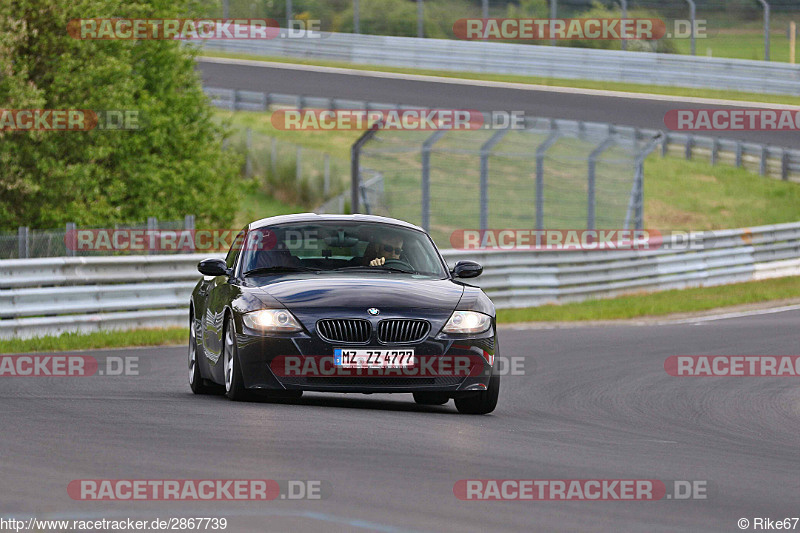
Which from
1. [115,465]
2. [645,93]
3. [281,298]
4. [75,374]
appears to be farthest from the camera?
[645,93]

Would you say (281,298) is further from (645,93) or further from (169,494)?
(645,93)

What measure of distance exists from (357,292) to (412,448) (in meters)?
2.08

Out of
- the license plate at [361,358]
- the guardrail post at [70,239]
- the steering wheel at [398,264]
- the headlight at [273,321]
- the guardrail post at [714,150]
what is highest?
the steering wheel at [398,264]

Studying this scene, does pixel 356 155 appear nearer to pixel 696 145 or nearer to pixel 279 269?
pixel 279 269

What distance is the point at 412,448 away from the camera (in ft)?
27.4

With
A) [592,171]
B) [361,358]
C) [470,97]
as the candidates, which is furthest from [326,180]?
[361,358]

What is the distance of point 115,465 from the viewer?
7449 millimetres

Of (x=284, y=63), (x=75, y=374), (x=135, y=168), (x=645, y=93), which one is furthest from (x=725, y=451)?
(x=284, y=63)

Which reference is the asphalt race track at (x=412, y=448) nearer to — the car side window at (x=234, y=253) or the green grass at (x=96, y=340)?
the car side window at (x=234, y=253)

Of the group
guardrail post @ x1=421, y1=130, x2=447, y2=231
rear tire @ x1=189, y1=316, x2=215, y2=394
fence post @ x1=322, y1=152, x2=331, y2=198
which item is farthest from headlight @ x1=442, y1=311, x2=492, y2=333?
fence post @ x1=322, y1=152, x2=331, y2=198

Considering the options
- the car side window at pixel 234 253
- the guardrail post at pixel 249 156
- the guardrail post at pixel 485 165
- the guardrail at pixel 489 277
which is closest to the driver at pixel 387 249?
the car side window at pixel 234 253

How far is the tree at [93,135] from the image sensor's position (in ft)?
95.9

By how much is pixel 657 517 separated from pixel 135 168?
27092mm

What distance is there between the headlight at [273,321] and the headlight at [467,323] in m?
1.02
